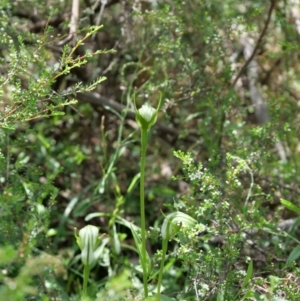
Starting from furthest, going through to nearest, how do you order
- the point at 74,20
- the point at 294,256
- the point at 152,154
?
the point at 152,154 < the point at 74,20 < the point at 294,256

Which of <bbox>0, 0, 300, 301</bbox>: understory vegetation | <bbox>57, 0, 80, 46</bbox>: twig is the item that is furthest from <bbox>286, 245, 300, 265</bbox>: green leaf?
<bbox>57, 0, 80, 46</bbox>: twig

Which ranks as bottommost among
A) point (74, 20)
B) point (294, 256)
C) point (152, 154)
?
point (152, 154)

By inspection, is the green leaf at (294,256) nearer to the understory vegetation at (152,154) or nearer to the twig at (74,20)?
the understory vegetation at (152,154)

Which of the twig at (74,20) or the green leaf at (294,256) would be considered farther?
the twig at (74,20)

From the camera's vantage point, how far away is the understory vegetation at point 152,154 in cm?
135

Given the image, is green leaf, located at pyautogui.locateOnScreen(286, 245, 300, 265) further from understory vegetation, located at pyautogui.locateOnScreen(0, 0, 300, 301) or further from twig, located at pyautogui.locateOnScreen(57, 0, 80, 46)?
twig, located at pyautogui.locateOnScreen(57, 0, 80, 46)

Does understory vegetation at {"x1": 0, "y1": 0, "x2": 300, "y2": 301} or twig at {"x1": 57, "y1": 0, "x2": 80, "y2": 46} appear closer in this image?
understory vegetation at {"x1": 0, "y1": 0, "x2": 300, "y2": 301}

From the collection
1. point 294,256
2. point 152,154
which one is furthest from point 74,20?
point 294,256

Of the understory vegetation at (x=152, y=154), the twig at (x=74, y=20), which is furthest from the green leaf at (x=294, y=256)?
the twig at (x=74, y=20)

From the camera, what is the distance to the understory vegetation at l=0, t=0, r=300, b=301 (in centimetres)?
135

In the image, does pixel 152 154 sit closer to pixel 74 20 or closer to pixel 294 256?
pixel 74 20

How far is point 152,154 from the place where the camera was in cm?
233

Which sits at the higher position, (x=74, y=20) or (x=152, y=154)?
(x=74, y=20)

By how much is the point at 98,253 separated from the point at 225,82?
2.26 ft
